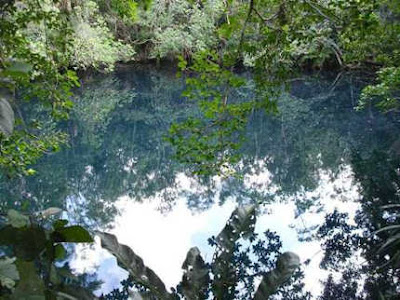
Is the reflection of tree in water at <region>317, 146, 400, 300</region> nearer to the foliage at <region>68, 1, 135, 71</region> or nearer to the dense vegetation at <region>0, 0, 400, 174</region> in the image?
the dense vegetation at <region>0, 0, 400, 174</region>

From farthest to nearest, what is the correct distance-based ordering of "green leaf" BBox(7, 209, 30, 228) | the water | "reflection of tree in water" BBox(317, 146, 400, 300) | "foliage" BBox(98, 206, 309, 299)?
the water, "reflection of tree in water" BBox(317, 146, 400, 300), "foliage" BBox(98, 206, 309, 299), "green leaf" BBox(7, 209, 30, 228)

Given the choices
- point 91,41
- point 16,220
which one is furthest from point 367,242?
point 91,41

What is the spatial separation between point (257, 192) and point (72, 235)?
282 inches

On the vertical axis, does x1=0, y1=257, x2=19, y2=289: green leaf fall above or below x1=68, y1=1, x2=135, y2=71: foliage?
below

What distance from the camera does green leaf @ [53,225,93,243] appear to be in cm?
159

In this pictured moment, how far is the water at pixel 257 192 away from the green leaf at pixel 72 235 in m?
2.15

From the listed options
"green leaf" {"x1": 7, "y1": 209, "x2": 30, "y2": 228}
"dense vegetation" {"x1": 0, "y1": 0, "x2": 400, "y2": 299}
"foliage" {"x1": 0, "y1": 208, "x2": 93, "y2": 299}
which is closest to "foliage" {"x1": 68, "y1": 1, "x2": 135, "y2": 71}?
"dense vegetation" {"x1": 0, "y1": 0, "x2": 400, "y2": 299}

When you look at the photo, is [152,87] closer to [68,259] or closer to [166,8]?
[166,8]

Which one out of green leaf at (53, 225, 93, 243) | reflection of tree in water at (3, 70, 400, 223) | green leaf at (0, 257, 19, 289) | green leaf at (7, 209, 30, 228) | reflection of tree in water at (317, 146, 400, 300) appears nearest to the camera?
green leaf at (0, 257, 19, 289)

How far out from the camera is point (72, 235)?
1609 mm

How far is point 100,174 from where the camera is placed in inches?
413

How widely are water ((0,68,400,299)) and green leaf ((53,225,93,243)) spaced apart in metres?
2.15

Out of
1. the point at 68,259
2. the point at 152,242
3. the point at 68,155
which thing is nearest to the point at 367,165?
the point at 152,242

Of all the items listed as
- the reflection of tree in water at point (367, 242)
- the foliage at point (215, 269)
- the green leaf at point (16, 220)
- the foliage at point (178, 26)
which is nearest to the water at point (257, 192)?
the reflection of tree in water at point (367, 242)
